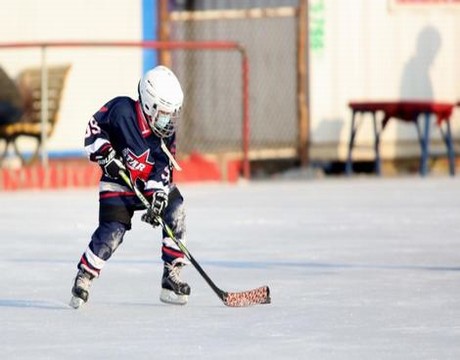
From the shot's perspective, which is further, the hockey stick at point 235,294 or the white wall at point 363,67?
the white wall at point 363,67

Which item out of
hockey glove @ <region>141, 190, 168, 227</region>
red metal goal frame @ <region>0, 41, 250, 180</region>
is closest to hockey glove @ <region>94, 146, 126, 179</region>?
hockey glove @ <region>141, 190, 168, 227</region>

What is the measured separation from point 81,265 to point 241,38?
1207 centimetres

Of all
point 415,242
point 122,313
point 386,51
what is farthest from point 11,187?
point 122,313

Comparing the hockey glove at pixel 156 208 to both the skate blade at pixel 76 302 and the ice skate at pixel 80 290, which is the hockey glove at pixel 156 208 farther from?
the skate blade at pixel 76 302

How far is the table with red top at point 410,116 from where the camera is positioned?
66.3 ft

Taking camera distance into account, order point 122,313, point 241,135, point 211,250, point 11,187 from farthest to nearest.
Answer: point 241,135, point 11,187, point 211,250, point 122,313

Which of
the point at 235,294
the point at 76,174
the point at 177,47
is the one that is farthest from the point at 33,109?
the point at 235,294

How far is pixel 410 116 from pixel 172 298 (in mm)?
11017

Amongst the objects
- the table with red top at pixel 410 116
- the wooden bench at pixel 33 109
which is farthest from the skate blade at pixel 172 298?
the table with red top at pixel 410 116

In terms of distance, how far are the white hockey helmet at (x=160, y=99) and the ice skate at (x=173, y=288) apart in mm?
737

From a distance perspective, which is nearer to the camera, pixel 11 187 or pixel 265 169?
pixel 11 187

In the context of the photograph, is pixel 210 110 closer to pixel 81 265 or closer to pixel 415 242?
pixel 415 242

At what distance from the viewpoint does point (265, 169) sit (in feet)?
70.6

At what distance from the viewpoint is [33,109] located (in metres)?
19.5
